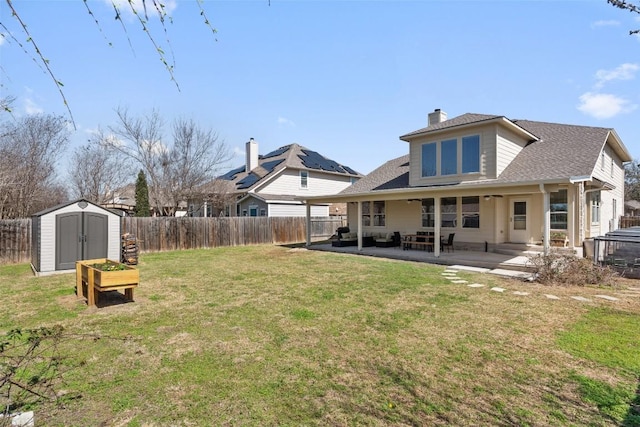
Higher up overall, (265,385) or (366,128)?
(366,128)

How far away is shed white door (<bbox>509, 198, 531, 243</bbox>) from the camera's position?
12055mm

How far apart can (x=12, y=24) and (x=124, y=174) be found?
26.0 meters

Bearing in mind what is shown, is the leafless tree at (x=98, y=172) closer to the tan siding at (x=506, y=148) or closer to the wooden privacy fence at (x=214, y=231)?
the wooden privacy fence at (x=214, y=231)

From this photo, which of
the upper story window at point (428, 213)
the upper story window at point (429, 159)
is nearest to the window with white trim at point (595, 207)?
the upper story window at point (428, 213)

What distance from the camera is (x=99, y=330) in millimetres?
5230

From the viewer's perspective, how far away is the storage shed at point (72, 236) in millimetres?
10109

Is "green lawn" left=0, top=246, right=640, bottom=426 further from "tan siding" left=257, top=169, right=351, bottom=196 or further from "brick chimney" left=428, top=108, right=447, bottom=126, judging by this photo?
"tan siding" left=257, top=169, right=351, bottom=196

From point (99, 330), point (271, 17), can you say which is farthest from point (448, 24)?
point (99, 330)

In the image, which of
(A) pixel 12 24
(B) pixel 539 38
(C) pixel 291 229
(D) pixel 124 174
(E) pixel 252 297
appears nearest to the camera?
(A) pixel 12 24

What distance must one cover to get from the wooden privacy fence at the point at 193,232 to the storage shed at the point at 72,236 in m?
1.86

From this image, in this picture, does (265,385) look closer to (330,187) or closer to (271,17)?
(271,17)

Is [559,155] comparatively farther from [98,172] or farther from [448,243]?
[98,172]

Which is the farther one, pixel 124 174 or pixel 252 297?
pixel 124 174

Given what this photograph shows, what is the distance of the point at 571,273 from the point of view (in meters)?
8.16
